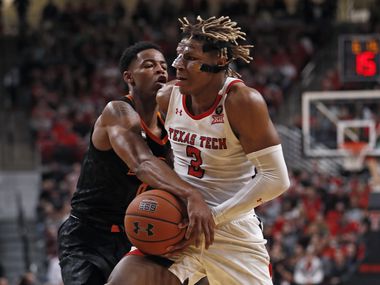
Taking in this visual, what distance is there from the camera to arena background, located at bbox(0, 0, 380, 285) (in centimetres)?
1177

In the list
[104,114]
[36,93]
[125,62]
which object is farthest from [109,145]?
[36,93]

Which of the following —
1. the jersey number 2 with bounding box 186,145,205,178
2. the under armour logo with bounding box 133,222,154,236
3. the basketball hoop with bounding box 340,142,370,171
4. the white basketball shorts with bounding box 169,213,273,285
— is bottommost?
the basketball hoop with bounding box 340,142,370,171

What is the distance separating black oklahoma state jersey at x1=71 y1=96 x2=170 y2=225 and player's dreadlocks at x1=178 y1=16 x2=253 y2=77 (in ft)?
2.23

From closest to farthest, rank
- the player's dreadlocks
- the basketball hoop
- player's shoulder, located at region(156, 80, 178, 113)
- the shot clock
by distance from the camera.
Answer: the player's dreadlocks
player's shoulder, located at region(156, 80, 178, 113)
the shot clock
the basketball hoop

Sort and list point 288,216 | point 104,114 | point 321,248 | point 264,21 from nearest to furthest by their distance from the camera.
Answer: point 104,114, point 321,248, point 288,216, point 264,21

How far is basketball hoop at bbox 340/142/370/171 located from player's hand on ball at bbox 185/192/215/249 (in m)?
8.47

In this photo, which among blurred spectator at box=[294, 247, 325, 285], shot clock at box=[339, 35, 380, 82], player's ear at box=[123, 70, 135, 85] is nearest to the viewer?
player's ear at box=[123, 70, 135, 85]

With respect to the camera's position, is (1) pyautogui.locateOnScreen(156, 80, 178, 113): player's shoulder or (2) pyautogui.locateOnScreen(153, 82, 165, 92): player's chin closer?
(1) pyautogui.locateOnScreen(156, 80, 178, 113): player's shoulder

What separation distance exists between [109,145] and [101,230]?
53 centimetres

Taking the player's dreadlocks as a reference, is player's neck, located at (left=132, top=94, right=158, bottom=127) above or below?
below

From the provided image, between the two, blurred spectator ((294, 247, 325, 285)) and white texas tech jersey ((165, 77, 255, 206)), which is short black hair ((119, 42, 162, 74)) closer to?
white texas tech jersey ((165, 77, 255, 206))

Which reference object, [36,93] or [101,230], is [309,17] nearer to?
[36,93]

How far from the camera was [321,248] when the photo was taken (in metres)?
11.8

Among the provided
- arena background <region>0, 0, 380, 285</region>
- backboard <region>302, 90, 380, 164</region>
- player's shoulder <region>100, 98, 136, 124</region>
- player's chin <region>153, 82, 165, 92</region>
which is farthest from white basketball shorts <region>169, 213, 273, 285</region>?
backboard <region>302, 90, 380, 164</region>
